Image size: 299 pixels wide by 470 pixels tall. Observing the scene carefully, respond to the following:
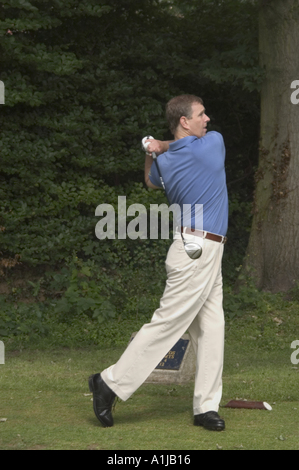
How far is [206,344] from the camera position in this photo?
477 cm

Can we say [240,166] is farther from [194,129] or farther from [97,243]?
[194,129]

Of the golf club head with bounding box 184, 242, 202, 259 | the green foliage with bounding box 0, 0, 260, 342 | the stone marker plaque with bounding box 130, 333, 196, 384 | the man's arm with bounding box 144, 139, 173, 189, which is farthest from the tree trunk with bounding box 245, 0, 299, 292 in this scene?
the golf club head with bounding box 184, 242, 202, 259

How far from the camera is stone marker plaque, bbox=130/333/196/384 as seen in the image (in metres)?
6.20

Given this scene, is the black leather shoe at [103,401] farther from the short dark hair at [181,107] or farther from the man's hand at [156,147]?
the short dark hair at [181,107]

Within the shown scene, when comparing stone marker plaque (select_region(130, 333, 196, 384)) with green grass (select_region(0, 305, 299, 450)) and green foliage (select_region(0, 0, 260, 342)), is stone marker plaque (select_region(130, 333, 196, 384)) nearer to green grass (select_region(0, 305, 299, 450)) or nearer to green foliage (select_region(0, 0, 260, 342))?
green grass (select_region(0, 305, 299, 450))

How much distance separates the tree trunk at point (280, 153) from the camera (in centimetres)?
964

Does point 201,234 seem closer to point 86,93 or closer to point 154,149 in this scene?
point 154,149

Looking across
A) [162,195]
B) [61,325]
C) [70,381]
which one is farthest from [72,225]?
[70,381]

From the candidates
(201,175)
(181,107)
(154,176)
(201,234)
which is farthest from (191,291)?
(181,107)

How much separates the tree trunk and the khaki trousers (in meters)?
5.03

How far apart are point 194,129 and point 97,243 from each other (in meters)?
6.01

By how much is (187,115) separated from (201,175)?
1.49 ft

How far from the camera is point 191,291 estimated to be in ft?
15.2

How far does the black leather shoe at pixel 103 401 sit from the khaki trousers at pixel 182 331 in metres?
0.05
